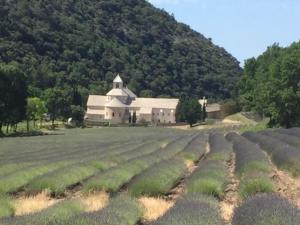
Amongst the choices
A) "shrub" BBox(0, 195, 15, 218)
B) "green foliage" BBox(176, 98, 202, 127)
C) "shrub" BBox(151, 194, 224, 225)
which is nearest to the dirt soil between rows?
"shrub" BBox(151, 194, 224, 225)

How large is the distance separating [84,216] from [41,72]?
146294 mm

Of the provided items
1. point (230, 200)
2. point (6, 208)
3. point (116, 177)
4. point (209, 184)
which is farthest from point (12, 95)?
point (6, 208)

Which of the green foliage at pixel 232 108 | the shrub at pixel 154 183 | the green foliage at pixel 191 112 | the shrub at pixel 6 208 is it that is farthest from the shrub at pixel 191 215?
the green foliage at pixel 232 108

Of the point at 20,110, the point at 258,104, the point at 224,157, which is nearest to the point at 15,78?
the point at 20,110

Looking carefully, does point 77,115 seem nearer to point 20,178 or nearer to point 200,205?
point 20,178

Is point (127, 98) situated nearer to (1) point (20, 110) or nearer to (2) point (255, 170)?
(1) point (20, 110)

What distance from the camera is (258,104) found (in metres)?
75.8

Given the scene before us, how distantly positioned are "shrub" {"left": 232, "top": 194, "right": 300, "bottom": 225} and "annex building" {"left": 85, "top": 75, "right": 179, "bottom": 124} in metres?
143

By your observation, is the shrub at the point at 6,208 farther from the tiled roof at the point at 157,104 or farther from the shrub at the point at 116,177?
the tiled roof at the point at 157,104

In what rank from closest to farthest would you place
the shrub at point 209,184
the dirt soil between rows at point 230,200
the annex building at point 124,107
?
the dirt soil between rows at point 230,200
the shrub at point 209,184
the annex building at point 124,107

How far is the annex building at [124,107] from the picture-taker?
156250 mm

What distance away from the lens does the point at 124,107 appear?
156625 mm

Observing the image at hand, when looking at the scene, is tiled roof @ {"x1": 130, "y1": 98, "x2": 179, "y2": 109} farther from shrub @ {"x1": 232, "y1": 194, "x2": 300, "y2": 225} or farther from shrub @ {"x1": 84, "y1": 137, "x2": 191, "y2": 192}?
shrub @ {"x1": 232, "y1": 194, "x2": 300, "y2": 225}

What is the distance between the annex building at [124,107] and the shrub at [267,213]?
14310 centimetres
